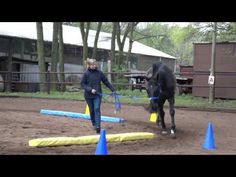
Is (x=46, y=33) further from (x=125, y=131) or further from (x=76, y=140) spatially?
(x=76, y=140)

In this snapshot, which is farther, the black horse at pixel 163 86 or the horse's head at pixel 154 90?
the horse's head at pixel 154 90

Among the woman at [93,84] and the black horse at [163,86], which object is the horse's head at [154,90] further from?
the woman at [93,84]

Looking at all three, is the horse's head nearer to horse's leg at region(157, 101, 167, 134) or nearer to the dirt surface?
horse's leg at region(157, 101, 167, 134)

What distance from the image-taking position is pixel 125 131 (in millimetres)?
9891

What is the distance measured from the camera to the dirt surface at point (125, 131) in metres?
7.41

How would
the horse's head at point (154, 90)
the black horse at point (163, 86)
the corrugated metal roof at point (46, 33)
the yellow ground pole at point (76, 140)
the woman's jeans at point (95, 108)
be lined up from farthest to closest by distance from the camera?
1. the corrugated metal roof at point (46, 33)
2. the horse's head at point (154, 90)
3. the black horse at point (163, 86)
4. the woman's jeans at point (95, 108)
5. the yellow ground pole at point (76, 140)

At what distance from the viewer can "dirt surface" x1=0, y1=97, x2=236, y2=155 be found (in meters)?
7.41

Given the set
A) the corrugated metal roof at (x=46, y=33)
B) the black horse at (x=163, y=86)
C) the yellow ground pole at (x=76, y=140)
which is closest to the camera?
the yellow ground pole at (x=76, y=140)

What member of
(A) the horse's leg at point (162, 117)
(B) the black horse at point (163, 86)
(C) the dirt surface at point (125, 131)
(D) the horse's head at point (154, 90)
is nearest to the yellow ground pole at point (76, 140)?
(C) the dirt surface at point (125, 131)

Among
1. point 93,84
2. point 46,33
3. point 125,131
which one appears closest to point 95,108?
point 93,84

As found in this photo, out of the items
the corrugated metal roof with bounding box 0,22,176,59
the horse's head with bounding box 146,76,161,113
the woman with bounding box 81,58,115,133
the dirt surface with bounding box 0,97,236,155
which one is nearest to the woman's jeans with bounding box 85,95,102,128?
the woman with bounding box 81,58,115,133

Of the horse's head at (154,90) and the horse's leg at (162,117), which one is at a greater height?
the horse's head at (154,90)

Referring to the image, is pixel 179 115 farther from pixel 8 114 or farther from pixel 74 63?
pixel 74 63
